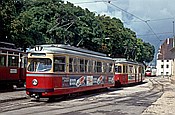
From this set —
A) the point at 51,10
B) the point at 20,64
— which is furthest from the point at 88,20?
the point at 20,64

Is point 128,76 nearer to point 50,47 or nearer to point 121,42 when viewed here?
point 50,47

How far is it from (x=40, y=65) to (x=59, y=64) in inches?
41.3

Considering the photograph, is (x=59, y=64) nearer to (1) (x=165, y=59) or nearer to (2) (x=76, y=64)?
(2) (x=76, y=64)

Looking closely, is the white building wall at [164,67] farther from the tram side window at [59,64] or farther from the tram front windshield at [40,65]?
the tram front windshield at [40,65]

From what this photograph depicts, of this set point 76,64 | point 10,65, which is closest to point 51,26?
point 10,65

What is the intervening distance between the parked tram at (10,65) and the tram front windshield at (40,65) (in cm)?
549

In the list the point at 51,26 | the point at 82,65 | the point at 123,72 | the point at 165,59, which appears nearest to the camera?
the point at 82,65

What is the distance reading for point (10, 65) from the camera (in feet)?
80.5

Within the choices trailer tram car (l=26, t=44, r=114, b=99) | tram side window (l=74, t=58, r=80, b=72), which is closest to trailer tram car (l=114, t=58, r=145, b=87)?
trailer tram car (l=26, t=44, r=114, b=99)

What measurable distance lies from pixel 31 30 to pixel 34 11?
6102 mm

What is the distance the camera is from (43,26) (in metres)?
45.4

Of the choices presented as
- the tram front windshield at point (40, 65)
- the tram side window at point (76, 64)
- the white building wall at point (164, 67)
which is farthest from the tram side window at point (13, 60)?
the white building wall at point (164, 67)

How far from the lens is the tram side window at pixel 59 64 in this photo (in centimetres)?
1851

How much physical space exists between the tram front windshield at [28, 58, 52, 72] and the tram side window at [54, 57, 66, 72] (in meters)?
0.35
